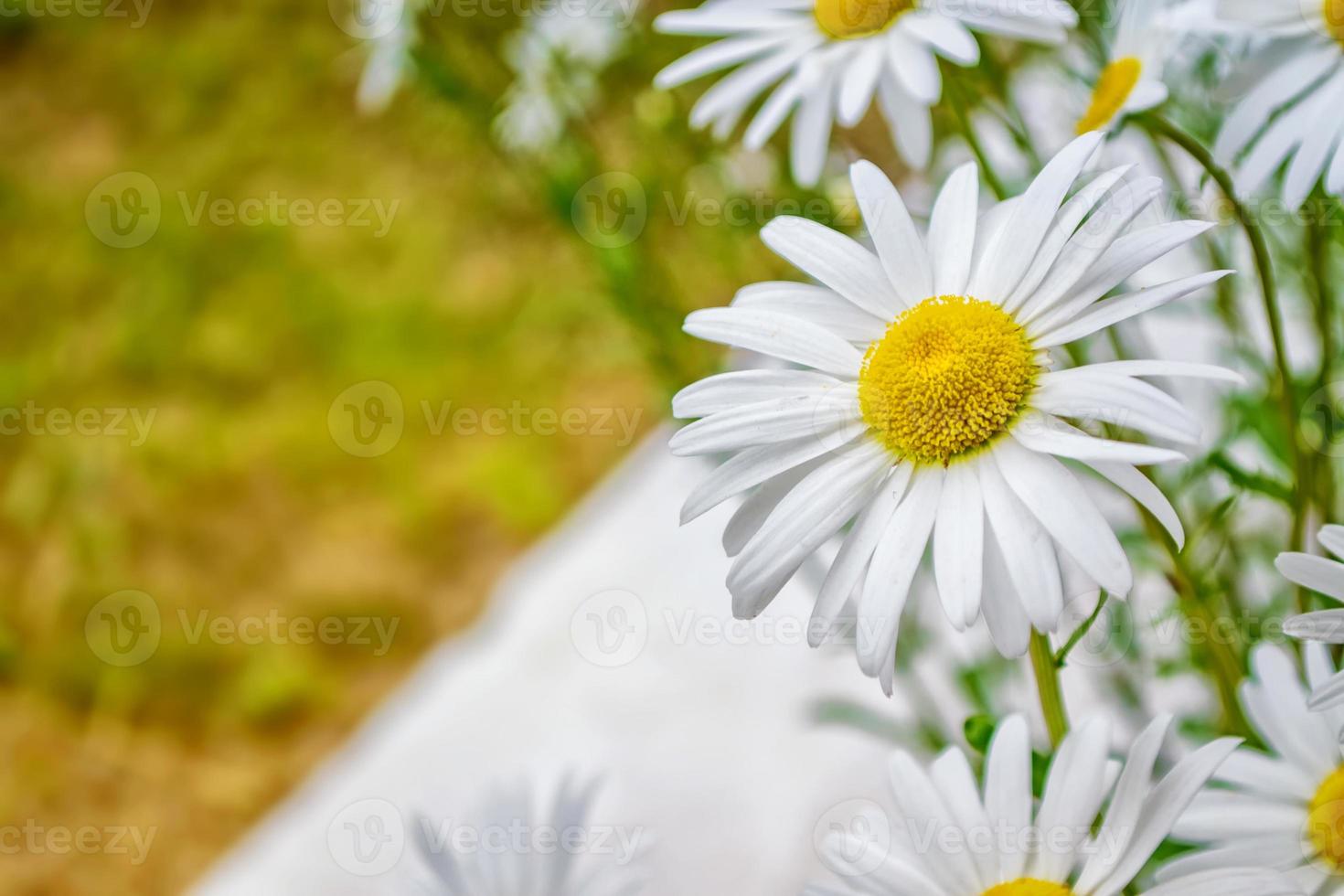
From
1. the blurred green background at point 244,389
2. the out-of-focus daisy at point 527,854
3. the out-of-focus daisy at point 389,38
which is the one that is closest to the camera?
the out-of-focus daisy at point 527,854

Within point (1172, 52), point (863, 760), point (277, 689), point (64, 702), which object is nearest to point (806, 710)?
point (863, 760)

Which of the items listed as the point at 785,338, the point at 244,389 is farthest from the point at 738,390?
the point at 244,389

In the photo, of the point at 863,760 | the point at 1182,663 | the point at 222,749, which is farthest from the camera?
the point at 222,749

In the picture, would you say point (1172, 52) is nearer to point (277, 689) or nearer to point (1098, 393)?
point (1098, 393)

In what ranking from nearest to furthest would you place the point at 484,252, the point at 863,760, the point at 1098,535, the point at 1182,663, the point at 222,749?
1. the point at 1098,535
2. the point at 1182,663
3. the point at 863,760
4. the point at 222,749
5. the point at 484,252

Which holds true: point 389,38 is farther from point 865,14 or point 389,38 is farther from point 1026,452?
point 1026,452

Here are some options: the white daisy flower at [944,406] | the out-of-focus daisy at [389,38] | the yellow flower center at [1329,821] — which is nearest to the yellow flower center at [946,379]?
the white daisy flower at [944,406]

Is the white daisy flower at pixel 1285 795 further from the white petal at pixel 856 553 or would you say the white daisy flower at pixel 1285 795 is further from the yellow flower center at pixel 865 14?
the yellow flower center at pixel 865 14

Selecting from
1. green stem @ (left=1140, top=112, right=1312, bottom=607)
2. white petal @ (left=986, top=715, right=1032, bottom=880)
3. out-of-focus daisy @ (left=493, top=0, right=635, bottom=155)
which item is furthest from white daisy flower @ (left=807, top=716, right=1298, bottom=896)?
out-of-focus daisy @ (left=493, top=0, right=635, bottom=155)
